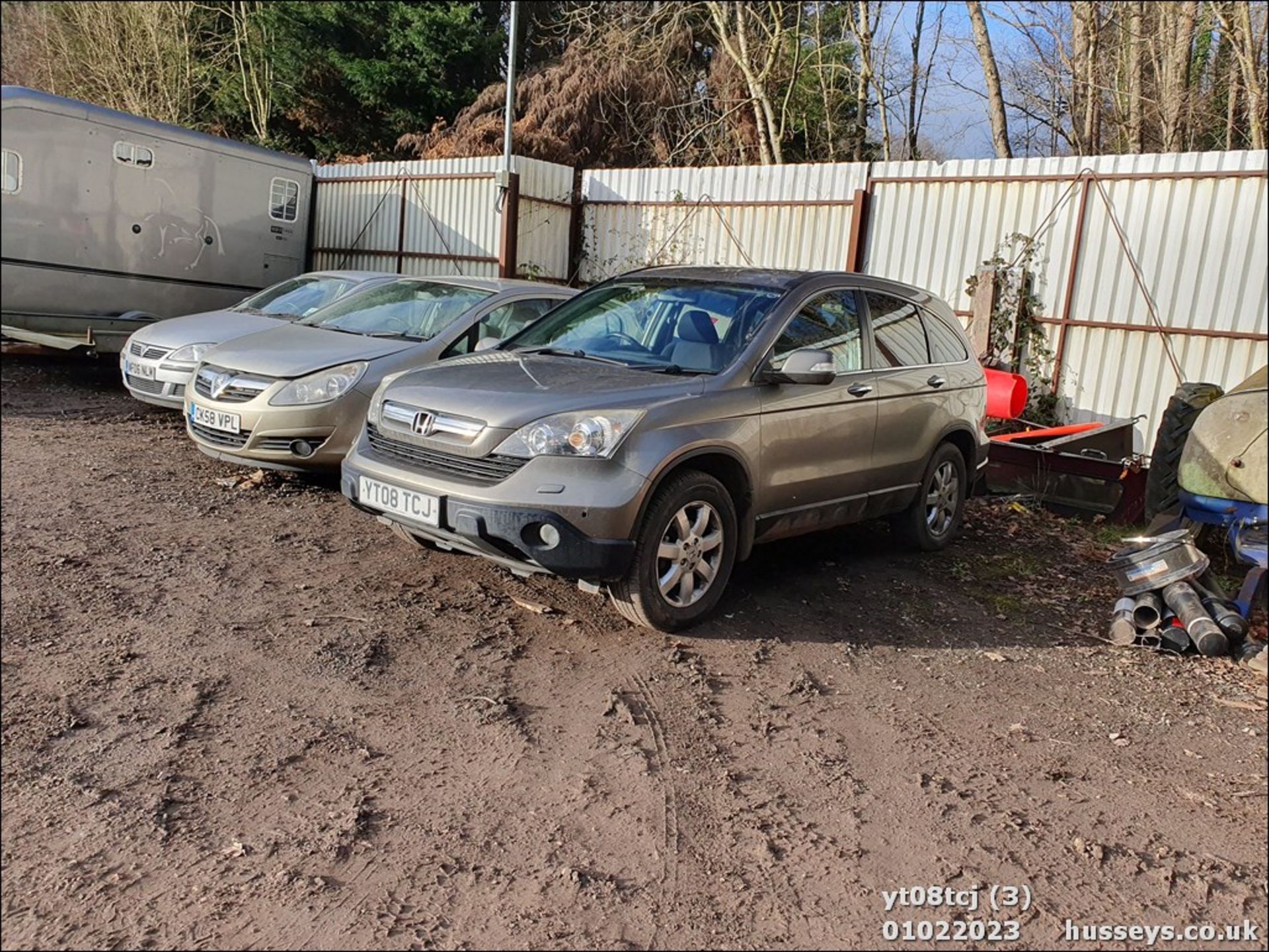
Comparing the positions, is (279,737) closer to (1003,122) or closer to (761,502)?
(761,502)

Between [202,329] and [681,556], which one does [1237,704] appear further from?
[202,329]

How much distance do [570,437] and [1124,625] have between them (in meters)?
2.83

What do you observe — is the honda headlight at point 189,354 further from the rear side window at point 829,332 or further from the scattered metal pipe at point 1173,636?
the scattered metal pipe at point 1173,636

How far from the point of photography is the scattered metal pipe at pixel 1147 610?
464 centimetres

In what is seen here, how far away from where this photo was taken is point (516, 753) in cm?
340

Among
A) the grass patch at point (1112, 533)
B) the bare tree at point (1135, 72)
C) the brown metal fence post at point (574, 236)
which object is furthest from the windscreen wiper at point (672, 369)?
the bare tree at point (1135, 72)

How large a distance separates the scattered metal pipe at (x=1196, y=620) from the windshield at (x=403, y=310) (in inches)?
193

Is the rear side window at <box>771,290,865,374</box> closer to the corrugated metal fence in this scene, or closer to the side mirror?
the side mirror

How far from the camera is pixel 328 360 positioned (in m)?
6.39

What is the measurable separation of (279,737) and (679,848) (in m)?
1.40

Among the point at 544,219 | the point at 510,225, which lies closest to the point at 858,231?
the point at 544,219

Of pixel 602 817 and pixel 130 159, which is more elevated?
pixel 130 159

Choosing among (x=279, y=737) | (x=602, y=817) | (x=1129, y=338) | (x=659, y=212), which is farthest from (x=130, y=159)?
(x=1129, y=338)

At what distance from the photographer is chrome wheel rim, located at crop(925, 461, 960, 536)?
626cm
